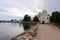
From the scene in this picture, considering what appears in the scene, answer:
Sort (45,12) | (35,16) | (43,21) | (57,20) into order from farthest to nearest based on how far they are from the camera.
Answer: (35,16) < (45,12) < (43,21) < (57,20)

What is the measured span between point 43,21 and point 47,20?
2791mm

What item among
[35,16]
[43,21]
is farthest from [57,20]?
[35,16]

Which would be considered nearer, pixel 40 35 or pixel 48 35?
pixel 48 35

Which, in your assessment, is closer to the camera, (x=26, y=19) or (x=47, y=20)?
(x=47, y=20)

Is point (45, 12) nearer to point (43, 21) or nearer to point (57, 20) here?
point (43, 21)

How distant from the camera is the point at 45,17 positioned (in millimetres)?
93000

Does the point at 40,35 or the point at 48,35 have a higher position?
the point at 48,35

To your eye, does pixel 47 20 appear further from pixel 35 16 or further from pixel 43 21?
pixel 35 16

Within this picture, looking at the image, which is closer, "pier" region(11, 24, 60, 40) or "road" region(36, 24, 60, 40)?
"road" region(36, 24, 60, 40)

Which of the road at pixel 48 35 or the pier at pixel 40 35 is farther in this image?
the pier at pixel 40 35

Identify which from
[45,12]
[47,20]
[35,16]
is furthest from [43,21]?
[35,16]

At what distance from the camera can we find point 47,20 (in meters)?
91.6

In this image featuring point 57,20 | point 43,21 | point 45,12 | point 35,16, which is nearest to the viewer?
point 57,20

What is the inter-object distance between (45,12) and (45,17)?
1201 centimetres
